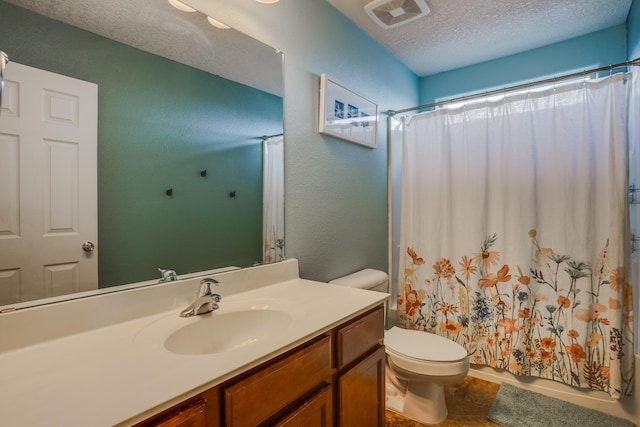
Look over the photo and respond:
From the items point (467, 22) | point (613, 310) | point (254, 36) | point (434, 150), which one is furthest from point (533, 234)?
point (254, 36)

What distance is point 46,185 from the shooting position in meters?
0.86

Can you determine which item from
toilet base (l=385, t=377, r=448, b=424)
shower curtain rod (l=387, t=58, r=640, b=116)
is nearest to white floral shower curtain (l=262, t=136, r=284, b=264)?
toilet base (l=385, t=377, r=448, b=424)

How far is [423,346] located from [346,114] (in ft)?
4.62

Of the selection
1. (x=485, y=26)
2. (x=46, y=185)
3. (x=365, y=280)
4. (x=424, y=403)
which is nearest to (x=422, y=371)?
(x=424, y=403)

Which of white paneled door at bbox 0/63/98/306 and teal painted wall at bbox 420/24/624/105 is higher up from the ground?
teal painted wall at bbox 420/24/624/105

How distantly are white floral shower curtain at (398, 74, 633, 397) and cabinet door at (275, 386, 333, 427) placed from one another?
1469mm

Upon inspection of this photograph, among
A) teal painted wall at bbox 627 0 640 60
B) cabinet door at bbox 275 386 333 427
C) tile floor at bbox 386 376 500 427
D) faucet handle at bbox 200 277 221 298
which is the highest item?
teal painted wall at bbox 627 0 640 60

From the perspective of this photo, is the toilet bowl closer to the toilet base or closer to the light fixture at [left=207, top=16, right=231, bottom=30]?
the toilet base

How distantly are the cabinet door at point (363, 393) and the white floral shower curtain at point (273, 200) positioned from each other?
608mm

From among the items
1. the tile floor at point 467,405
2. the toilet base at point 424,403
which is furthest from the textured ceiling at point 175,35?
the tile floor at point 467,405

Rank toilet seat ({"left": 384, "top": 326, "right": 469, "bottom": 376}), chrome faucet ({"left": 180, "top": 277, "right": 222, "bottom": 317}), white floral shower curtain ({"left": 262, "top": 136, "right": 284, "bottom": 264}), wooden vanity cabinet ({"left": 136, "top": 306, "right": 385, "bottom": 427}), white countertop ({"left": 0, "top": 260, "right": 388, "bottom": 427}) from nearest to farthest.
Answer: white countertop ({"left": 0, "top": 260, "right": 388, "bottom": 427}) → wooden vanity cabinet ({"left": 136, "top": 306, "right": 385, "bottom": 427}) → chrome faucet ({"left": 180, "top": 277, "right": 222, "bottom": 317}) → white floral shower curtain ({"left": 262, "top": 136, "right": 284, "bottom": 264}) → toilet seat ({"left": 384, "top": 326, "right": 469, "bottom": 376})

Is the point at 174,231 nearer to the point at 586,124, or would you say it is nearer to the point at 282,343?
the point at 282,343

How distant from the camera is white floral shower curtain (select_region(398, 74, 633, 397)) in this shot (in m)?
1.70

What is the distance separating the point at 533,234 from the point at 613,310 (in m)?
0.54
